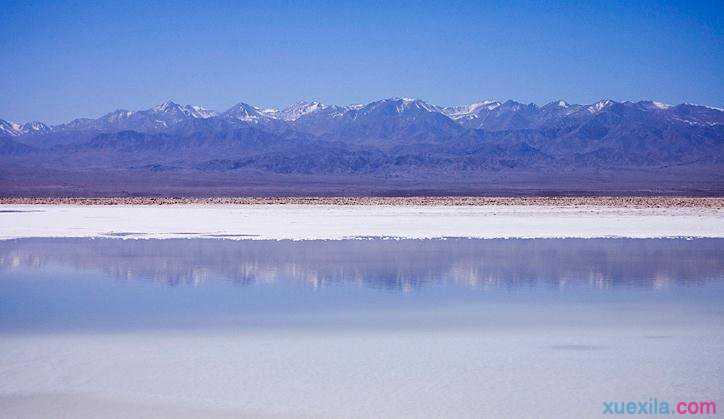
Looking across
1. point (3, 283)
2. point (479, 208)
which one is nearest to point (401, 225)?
point (479, 208)

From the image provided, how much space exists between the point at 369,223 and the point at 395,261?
11.1 meters

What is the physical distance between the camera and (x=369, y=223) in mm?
27172

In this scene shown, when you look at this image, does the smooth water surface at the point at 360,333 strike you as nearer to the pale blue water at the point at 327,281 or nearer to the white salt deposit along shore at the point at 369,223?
the pale blue water at the point at 327,281

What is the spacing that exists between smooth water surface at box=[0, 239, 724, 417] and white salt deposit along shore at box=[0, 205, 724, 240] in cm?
622

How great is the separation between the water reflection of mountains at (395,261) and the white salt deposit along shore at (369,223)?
2.17 meters

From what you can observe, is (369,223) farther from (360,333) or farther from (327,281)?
(360,333)

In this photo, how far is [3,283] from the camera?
13.2 metres

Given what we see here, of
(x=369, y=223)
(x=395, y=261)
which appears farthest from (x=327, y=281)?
(x=369, y=223)

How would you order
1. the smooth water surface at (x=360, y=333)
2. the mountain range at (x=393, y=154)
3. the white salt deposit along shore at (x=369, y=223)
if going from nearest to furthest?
1. the smooth water surface at (x=360, y=333)
2. the white salt deposit along shore at (x=369, y=223)
3. the mountain range at (x=393, y=154)

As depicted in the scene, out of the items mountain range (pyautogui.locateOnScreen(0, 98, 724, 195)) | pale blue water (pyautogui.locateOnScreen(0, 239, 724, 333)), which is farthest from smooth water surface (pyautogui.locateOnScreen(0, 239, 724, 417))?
mountain range (pyautogui.locateOnScreen(0, 98, 724, 195))

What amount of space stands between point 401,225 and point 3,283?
583 inches

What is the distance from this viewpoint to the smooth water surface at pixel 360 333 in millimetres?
6902

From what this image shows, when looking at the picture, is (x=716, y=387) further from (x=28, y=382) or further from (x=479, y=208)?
(x=479, y=208)

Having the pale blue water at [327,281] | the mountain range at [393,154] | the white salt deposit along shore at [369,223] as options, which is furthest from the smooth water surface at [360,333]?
the mountain range at [393,154]
